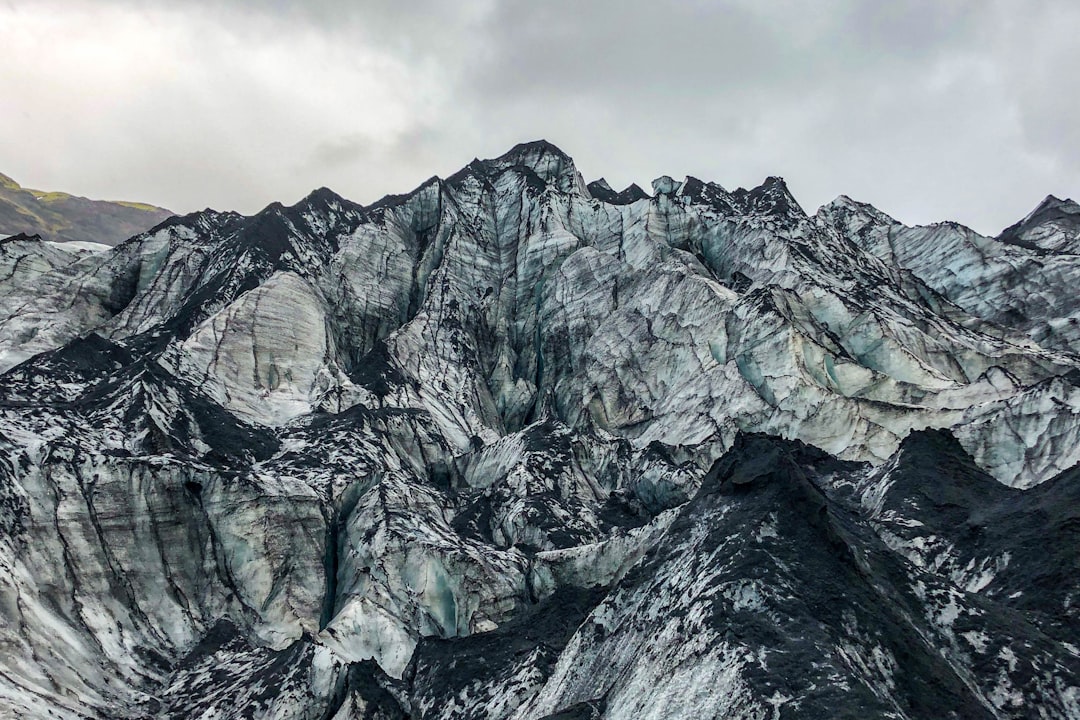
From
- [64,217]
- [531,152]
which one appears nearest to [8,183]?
[64,217]

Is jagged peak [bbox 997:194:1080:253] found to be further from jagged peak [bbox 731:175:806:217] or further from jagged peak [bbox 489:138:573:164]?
jagged peak [bbox 489:138:573:164]

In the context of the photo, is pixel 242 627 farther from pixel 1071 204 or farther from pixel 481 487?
pixel 1071 204

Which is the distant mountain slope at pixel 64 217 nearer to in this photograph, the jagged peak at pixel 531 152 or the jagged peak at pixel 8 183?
the jagged peak at pixel 8 183

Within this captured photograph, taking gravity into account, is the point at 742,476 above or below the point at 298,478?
below

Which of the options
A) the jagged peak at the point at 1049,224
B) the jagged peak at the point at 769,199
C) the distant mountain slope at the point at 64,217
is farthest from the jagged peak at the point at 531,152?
the distant mountain slope at the point at 64,217

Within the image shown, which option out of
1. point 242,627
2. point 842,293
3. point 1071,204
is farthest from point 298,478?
point 1071,204

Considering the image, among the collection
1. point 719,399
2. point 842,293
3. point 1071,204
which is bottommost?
point 719,399

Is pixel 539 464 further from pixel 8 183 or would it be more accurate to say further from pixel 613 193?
pixel 8 183
